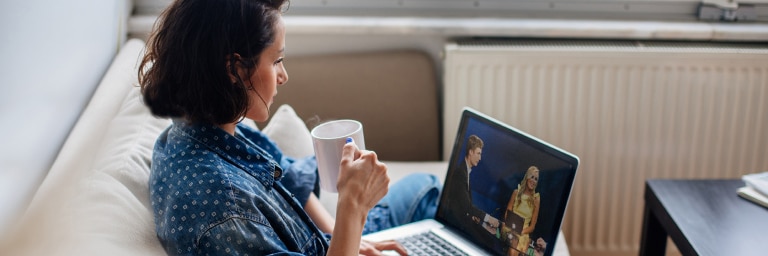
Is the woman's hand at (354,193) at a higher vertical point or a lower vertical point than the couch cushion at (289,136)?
higher

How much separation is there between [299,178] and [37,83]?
0.49 m

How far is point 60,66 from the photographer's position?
1489 millimetres

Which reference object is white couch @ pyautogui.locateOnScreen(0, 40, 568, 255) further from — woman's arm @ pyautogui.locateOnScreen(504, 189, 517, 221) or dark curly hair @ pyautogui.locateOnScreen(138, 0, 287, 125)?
woman's arm @ pyautogui.locateOnScreen(504, 189, 517, 221)

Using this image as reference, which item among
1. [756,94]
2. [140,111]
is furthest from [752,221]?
[140,111]

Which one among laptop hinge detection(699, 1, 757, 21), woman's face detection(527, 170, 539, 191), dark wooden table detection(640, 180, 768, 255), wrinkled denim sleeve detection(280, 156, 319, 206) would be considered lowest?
dark wooden table detection(640, 180, 768, 255)

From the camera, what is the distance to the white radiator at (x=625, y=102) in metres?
2.10

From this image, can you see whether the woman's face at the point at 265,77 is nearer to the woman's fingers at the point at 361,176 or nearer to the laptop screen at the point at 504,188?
the woman's fingers at the point at 361,176

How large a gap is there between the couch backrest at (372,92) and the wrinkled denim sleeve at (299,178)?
537mm

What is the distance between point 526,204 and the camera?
141 centimetres

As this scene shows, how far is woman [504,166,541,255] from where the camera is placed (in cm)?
139

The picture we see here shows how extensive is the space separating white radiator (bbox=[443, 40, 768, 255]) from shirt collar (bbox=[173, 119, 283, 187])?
35.3 inches

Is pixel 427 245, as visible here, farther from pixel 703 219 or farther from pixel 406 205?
pixel 703 219

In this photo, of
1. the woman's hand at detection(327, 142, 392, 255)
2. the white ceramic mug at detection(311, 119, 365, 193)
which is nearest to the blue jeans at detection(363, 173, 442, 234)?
the white ceramic mug at detection(311, 119, 365, 193)

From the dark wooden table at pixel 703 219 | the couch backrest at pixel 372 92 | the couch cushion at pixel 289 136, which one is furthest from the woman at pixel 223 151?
the couch backrest at pixel 372 92
